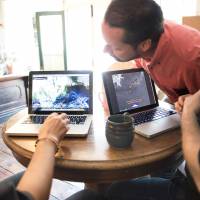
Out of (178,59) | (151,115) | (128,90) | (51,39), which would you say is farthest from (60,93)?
(51,39)

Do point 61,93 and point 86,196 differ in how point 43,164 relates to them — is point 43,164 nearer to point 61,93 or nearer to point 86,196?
point 86,196

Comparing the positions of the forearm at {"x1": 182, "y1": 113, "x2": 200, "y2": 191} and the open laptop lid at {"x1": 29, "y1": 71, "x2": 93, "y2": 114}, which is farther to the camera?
the open laptop lid at {"x1": 29, "y1": 71, "x2": 93, "y2": 114}

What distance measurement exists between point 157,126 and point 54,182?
125 cm

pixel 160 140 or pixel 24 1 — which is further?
pixel 24 1

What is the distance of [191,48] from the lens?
1142mm

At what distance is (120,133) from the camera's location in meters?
0.98

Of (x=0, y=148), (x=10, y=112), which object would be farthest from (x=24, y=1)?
(x=0, y=148)

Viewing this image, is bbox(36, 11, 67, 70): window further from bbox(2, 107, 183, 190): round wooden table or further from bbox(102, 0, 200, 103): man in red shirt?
bbox(2, 107, 183, 190): round wooden table

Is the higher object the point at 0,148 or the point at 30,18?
the point at 30,18

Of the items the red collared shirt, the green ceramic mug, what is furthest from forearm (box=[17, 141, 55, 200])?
the red collared shirt

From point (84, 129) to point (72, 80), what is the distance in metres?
0.33

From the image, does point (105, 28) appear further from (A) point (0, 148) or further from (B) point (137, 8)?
(A) point (0, 148)

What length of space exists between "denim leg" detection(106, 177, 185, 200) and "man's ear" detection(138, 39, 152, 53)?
57 cm

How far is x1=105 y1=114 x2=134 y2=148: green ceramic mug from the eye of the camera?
0.97 meters
